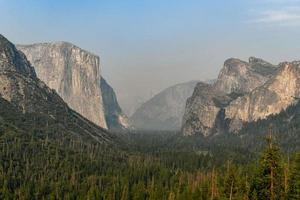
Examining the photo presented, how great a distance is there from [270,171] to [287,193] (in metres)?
8.87

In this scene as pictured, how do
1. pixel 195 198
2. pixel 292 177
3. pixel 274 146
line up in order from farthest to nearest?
pixel 195 198 < pixel 292 177 < pixel 274 146

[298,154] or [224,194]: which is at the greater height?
[298,154]

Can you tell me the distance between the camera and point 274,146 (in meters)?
117

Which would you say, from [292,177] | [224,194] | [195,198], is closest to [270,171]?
[292,177]

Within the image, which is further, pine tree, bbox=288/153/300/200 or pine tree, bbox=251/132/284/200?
pine tree, bbox=288/153/300/200

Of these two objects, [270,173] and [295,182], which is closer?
[270,173]

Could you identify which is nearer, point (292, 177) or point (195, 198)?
point (292, 177)

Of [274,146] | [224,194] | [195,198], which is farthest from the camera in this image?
[195,198]

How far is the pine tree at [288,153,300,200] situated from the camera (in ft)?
389

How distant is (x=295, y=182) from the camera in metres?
124

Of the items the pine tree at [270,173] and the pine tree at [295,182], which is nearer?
the pine tree at [270,173]

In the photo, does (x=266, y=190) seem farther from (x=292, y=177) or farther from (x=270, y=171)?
(x=292, y=177)

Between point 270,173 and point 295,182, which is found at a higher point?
point 270,173

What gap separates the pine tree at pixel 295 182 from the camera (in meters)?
118
